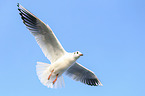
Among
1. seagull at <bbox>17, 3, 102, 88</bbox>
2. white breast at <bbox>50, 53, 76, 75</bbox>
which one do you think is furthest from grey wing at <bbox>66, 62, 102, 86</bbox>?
white breast at <bbox>50, 53, 76, 75</bbox>

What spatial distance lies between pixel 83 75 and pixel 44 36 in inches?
116

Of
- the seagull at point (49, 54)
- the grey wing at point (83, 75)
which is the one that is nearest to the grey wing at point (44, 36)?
the seagull at point (49, 54)

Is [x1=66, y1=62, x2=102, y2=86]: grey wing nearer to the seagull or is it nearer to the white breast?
the seagull

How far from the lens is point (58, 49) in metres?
11.7

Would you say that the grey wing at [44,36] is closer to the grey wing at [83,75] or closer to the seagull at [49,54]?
the seagull at [49,54]

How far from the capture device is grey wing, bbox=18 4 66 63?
1109 centimetres

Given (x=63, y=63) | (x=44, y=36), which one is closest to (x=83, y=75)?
(x=63, y=63)

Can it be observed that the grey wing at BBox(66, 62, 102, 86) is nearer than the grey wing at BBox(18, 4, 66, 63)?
No

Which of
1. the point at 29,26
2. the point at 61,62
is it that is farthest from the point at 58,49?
the point at 29,26

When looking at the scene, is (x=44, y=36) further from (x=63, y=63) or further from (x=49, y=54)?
(x=63, y=63)

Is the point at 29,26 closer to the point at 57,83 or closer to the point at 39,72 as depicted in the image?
the point at 39,72

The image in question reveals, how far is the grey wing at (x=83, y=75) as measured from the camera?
41.7 ft

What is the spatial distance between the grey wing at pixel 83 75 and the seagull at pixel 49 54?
0.29m

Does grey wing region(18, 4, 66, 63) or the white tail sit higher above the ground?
grey wing region(18, 4, 66, 63)
